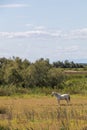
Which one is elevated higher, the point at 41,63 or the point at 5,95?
the point at 41,63

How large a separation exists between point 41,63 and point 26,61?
522cm

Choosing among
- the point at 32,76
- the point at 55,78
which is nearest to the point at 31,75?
the point at 32,76

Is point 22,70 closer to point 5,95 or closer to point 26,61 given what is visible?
point 26,61

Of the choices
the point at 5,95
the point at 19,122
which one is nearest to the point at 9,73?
the point at 5,95

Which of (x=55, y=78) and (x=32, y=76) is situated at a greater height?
(x=32, y=76)

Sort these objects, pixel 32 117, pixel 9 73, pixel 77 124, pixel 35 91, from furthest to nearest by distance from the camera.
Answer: pixel 9 73, pixel 35 91, pixel 32 117, pixel 77 124

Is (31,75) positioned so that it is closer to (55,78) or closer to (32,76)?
(32,76)

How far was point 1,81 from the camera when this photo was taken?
178ft

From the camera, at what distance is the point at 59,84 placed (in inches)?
2179

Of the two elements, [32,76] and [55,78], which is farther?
[55,78]

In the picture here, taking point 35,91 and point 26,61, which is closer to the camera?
point 35,91

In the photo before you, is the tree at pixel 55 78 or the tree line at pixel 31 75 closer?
the tree line at pixel 31 75

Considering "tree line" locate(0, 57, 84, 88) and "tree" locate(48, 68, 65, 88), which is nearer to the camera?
"tree line" locate(0, 57, 84, 88)

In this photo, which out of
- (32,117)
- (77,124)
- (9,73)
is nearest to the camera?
(77,124)
